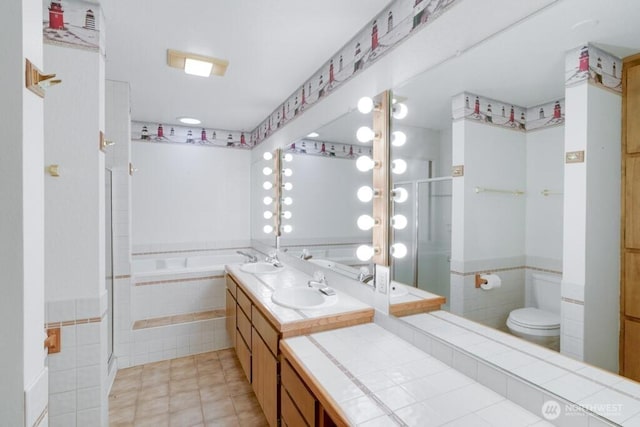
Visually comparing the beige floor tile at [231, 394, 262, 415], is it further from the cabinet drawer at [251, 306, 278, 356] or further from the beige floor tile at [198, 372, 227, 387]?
the cabinet drawer at [251, 306, 278, 356]

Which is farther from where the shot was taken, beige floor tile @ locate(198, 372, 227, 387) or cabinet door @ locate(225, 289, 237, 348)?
cabinet door @ locate(225, 289, 237, 348)

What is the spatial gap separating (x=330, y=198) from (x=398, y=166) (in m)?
0.88

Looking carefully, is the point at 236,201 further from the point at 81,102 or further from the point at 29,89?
the point at 29,89

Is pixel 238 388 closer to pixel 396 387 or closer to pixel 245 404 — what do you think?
pixel 245 404

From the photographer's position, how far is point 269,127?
11.6ft

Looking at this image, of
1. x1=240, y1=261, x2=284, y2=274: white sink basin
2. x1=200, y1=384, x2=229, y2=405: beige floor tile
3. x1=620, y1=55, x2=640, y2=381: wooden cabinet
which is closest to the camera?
x1=620, y1=55, x2=640, y2=381: wooden cabinet

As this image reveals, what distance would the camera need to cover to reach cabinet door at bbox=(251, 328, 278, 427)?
1.61 m

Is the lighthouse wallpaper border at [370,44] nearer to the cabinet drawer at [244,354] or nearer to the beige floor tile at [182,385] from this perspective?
the cabinet drawer at [244,354]

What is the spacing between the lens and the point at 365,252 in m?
1.86

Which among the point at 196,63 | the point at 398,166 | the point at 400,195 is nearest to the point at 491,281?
the point at 400,195

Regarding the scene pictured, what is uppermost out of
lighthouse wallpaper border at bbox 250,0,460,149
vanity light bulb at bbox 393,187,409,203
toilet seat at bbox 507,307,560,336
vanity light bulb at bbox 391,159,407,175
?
lighthouse wallpaper border at bbox 250,0,460,149

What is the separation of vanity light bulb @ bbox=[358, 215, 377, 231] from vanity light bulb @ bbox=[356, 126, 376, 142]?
1.54 feet

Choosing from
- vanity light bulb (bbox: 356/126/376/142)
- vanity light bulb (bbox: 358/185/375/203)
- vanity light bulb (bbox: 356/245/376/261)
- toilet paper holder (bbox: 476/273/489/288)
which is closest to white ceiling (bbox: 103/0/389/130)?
vanity light bulb (bbox: 356/126/376/142)

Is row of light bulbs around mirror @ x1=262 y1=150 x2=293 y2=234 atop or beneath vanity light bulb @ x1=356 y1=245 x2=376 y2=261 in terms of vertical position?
atop
